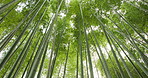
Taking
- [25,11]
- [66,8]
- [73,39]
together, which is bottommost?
[73,39]

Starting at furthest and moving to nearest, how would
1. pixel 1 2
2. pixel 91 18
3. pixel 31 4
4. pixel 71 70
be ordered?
1. pixel 71 70
2. pixel 91 18
3. pixel 31 4
4. pixel 1 2

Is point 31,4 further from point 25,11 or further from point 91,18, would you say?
point 91,18

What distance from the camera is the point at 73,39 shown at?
4.61m

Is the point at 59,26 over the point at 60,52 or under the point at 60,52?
over

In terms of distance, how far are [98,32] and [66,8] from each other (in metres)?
1.60

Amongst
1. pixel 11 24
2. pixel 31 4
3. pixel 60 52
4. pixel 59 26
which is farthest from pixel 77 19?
pixel 11 24

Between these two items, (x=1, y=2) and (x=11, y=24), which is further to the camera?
(x=11, y=24)

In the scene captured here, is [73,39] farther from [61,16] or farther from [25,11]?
[25,11]

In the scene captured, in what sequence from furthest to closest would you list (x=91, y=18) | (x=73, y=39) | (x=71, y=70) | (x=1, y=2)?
(x=71, y=70), (x=73, y=39), (x=91, y=18), (x=1, y=2)

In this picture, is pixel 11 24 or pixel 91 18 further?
pixel 91 18

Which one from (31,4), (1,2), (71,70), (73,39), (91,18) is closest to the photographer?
(1,2)

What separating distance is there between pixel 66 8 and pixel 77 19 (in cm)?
70

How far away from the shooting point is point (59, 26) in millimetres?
4316

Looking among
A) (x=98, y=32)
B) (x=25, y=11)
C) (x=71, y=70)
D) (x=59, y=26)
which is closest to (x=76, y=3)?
(x=59, y=26)
